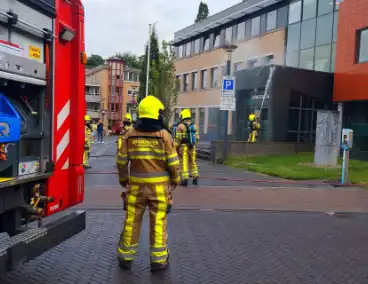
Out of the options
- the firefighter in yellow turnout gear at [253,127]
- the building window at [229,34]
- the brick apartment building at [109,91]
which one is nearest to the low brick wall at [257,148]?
the firefighter in yellow turnout gear at [253,127]

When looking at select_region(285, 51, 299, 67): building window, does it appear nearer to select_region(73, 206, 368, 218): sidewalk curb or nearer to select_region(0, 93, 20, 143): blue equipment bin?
select_region(73, 206, 368, 218): sidewalk curb

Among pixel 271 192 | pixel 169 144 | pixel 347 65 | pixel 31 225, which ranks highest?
pixel 347 65

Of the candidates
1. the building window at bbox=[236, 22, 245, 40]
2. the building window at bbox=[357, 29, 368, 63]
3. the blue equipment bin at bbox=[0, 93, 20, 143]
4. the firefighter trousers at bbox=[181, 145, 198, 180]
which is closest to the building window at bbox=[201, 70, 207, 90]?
the building window at bbox=[236, 22, 245, 40]

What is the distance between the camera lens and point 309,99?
20.6 metres

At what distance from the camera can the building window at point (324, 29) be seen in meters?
22.1

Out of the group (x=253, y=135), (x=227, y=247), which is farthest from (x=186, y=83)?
(x=227, y=247)

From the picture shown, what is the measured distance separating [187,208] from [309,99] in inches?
570

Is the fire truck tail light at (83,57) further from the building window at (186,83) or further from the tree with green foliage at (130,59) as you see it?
the tree with green foliage at (130,59)

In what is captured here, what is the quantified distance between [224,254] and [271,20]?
2494cm

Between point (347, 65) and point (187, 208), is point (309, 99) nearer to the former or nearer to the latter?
point (347, 65)

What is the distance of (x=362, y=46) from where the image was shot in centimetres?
1888

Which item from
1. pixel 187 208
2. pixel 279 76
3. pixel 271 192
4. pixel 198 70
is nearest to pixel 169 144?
pixel 187 208

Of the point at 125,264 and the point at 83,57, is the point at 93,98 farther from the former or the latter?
the point at 125,264

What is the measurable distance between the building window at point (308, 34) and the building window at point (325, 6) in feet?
2.25
